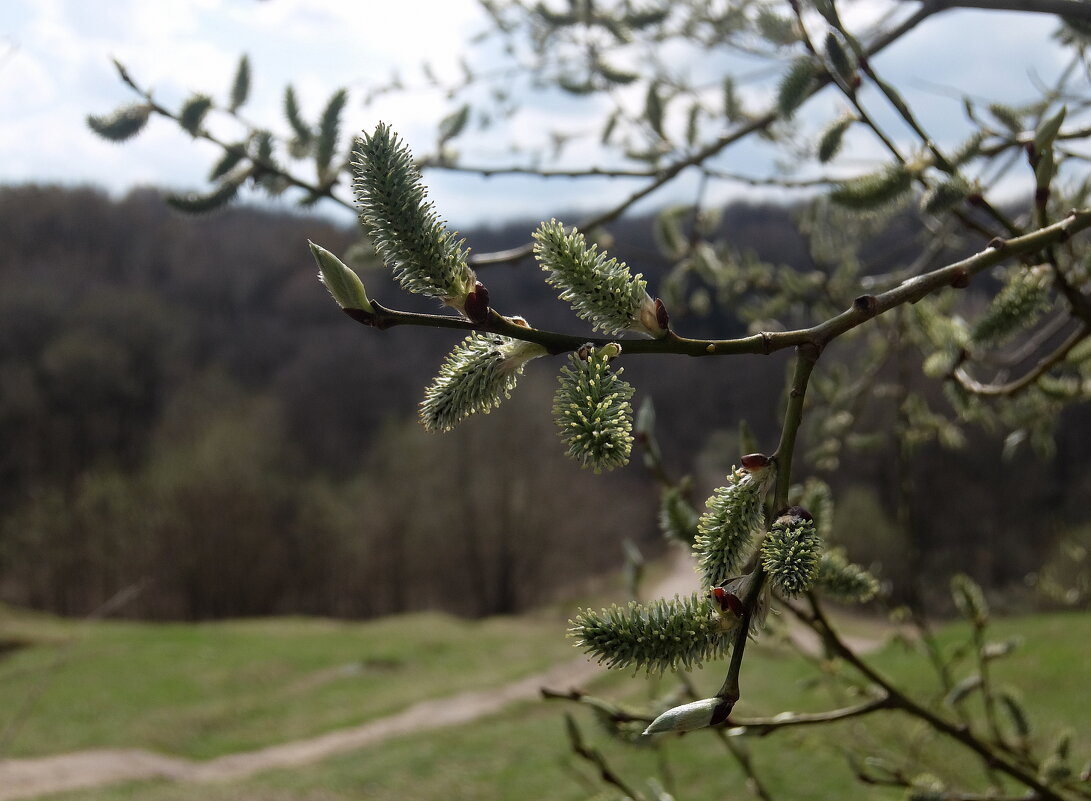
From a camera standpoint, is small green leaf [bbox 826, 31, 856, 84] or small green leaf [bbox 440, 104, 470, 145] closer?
small green leaf [bbox 826, 31, 856, 84]

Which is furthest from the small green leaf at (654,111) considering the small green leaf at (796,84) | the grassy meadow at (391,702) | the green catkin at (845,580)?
the grassy meadow at (391,702)

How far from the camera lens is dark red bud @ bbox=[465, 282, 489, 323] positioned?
1.51ft

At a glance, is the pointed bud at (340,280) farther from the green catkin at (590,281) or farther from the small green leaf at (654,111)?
the small green leaf at (654,111)

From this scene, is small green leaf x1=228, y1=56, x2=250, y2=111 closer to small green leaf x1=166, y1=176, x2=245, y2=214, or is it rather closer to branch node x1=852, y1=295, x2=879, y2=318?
small green leaf x1=166, y1=176, x2=245, y2=214

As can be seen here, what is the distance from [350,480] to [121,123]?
24.3 m

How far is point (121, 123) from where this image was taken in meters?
1.41

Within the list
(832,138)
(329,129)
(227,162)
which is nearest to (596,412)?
(832,138)

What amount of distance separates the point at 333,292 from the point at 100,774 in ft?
29.7

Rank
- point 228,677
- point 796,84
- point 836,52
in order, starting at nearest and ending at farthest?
point 836,52 → point 796,84 → point 228,677

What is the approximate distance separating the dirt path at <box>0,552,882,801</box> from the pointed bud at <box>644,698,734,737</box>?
231 inches

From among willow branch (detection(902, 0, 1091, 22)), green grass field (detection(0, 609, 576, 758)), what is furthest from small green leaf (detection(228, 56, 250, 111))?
green grass field (detection(0, 609, 576, 758))

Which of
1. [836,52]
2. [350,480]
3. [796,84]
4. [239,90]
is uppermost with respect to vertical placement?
[239,90]

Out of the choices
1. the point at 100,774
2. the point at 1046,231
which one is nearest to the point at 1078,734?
the point at 1046,231

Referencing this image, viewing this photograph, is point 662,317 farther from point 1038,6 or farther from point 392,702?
point 392,702
